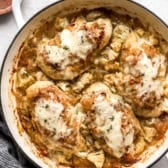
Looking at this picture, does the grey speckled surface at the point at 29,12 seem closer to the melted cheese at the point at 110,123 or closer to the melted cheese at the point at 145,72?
the melted cheese at the point at 145,72

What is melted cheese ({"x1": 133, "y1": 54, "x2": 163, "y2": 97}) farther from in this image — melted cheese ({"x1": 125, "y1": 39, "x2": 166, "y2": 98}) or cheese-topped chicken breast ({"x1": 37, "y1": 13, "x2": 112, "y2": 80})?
cheese-topped chicken breast ({"x1": 37, "y1": 13, "x2": 112, "y2": 80})

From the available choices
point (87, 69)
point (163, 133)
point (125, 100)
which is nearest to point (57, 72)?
point (87, 69)

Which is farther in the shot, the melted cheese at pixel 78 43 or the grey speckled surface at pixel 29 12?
the grey speckled surface at pixel 29 12

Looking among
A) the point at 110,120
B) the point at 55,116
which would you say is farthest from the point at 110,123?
the point at 55,116

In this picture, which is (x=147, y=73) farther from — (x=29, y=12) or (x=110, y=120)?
(x=29, y=12)

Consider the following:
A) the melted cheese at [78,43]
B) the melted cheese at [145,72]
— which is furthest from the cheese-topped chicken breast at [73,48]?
the melted cheese at [145,72]
